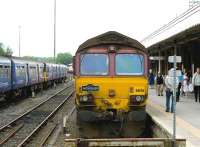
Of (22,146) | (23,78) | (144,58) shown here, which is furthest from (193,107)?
(23,78)

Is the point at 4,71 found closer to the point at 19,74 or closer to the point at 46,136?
the point at 19,74

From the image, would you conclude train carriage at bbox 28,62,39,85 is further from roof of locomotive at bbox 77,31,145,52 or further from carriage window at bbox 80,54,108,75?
carriage window at bbox 80,54,108,75

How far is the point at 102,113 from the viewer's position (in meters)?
16.2

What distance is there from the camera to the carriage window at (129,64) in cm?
1656

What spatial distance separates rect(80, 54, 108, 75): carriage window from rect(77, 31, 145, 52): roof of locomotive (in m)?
0.29

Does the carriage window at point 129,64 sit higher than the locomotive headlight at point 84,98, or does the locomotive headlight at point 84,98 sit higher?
the carriage window at point 129,64

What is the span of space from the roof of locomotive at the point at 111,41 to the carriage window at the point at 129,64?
0.99 ft

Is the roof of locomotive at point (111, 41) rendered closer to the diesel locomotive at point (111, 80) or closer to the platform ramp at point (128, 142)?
the diesel locomotive at point (111, 80)

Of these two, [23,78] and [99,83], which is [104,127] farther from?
[23,78]

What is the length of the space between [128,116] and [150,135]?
2.17 meters

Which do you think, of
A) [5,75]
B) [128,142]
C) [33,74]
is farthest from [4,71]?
[128,142]

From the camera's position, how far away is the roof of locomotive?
54.4ft

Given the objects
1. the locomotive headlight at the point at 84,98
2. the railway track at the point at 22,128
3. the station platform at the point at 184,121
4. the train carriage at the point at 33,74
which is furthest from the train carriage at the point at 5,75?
the locomotive headlight at the point at 84,98

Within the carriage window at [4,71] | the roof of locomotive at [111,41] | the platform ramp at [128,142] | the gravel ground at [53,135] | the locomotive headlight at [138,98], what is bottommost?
the gravel ground at [53,135]
